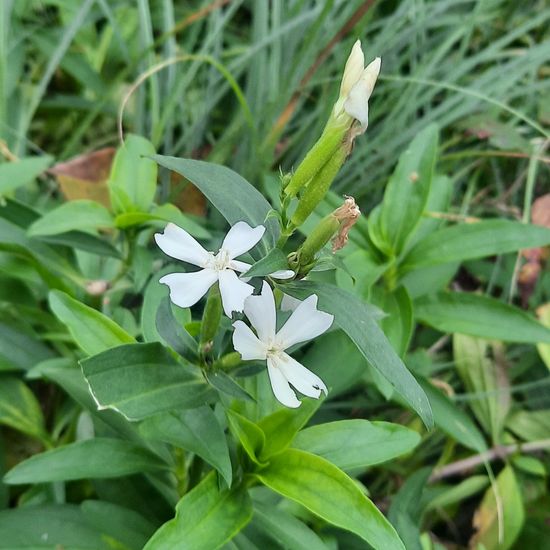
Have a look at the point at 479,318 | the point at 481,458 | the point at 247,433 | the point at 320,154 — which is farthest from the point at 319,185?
the point at 481,458

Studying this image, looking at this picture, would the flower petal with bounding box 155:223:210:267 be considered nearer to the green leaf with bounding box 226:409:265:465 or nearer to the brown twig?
the green leaf with bounding box 226:409:265:465

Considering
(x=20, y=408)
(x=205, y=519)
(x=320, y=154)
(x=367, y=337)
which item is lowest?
(x=20, y=408)

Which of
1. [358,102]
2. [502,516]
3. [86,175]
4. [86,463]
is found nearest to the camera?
[358,102]

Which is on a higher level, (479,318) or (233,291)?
(233,291)

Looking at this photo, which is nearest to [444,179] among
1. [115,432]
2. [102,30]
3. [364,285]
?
[364,285]

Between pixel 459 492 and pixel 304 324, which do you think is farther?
pixel 459 492

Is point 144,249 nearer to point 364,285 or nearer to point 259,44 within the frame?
point 364,285

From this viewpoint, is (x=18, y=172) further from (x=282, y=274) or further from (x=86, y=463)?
(x=282, y=274)

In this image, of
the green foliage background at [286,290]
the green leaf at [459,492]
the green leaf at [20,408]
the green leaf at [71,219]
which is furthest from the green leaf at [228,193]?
the green leaf at [459,492]
